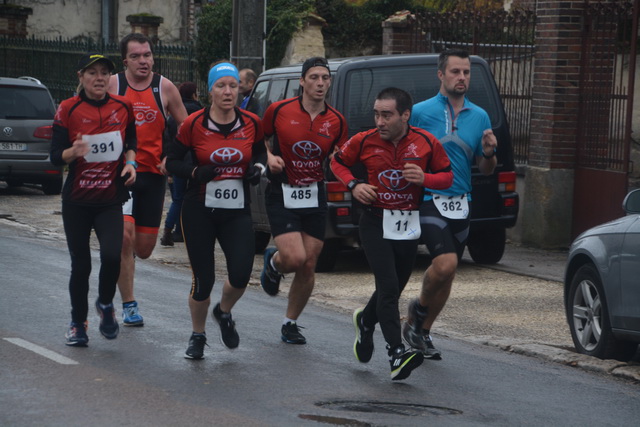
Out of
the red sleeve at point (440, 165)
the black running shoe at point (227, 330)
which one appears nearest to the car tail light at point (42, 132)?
the black running shoe at point (227, 330)

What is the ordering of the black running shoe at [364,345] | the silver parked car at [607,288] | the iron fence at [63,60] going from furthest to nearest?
1. the iron fence at [63,60]
2. the silver parked car at [607,288]
3. the black running shoe at [364,345]

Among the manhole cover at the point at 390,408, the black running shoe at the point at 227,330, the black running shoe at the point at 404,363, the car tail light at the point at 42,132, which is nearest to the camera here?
the manhole cover at the point at 390,408

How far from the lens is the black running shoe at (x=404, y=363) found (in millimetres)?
6812

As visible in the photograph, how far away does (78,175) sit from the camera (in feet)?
24.7

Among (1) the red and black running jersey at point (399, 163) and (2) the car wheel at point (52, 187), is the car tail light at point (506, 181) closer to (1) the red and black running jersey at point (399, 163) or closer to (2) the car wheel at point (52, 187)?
(1) the red and black running jersey at point (399, 163)

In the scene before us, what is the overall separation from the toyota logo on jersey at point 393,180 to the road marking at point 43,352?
2.13 m

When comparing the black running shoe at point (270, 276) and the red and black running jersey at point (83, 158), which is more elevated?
the red and black running jersey at point (83, 158)

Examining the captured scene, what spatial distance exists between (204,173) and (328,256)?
204 inches

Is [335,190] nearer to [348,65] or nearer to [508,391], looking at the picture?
[348,65]

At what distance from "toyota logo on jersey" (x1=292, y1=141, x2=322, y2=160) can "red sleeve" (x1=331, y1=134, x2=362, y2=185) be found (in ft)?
1.39

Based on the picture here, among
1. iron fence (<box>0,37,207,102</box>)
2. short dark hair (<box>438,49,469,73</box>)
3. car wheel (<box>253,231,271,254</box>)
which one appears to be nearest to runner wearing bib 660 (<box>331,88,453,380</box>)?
short dark hair (<box>438,49,469,73</box>)

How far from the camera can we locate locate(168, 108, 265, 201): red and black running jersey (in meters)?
7.29

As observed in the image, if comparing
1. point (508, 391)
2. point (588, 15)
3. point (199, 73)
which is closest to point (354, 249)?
point (588, 15)

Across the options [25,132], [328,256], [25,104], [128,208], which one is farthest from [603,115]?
[25,104]
